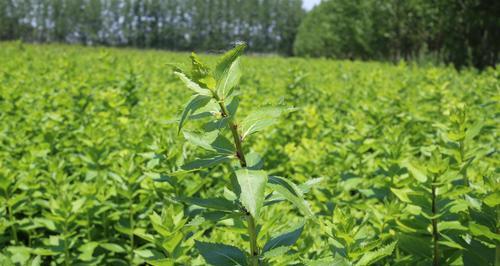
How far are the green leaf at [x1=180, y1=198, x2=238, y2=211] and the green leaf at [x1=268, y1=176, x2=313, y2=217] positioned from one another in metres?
0.14

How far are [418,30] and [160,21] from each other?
82198mm

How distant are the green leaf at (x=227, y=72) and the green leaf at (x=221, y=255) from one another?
1.48 ft

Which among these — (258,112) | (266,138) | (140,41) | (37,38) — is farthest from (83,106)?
(37,38)

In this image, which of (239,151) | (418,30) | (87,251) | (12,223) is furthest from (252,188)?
(418,30)

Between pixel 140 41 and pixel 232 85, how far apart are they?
103904 mm

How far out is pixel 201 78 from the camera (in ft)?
3.24

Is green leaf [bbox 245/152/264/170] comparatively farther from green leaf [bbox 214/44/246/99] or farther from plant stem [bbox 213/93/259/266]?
green leaf [bbox 214/44/246/99]

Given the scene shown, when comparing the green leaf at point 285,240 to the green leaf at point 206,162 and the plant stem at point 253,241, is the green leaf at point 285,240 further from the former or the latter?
the green leaf at point 206,162

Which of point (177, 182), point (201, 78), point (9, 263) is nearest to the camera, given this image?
point (201, 78)

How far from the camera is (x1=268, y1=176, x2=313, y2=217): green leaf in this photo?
97 cm

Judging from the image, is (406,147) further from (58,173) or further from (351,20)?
(351,20)

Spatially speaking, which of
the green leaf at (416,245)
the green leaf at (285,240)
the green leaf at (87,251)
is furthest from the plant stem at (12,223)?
the green leaf at (416,245)

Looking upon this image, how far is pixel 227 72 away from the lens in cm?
106

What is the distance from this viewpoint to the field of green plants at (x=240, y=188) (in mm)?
1096
